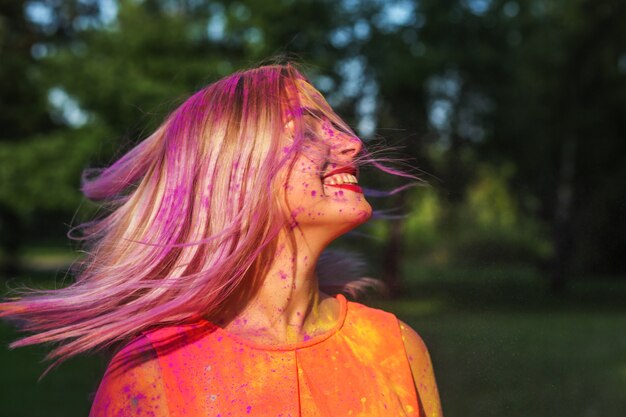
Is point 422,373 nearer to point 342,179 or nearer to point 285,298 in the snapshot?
point 285,298

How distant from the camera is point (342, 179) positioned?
166cm

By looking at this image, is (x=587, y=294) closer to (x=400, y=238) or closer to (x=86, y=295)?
(x=400, y=238)

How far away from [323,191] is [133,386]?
0.54 m

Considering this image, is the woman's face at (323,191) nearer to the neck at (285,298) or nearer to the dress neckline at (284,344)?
the neck at (285,298)

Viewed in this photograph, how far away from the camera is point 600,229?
16.0m

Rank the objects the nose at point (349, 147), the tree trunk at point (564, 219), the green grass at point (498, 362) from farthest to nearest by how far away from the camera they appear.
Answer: the tree trunk at point (564, 219) → the green grass at point (498, 362) → the nose at point (349, 147)

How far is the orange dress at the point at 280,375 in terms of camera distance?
4.95 ft

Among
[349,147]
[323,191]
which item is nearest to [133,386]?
[323,191]

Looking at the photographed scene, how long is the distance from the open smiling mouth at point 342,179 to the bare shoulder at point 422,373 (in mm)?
337

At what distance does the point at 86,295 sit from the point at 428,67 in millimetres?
12673

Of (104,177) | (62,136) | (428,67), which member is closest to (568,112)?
(428,67)

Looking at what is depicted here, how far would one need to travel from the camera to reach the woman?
153 cm

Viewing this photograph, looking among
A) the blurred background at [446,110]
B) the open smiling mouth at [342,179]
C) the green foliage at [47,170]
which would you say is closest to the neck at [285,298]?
the open smiling mouth at [342,179]

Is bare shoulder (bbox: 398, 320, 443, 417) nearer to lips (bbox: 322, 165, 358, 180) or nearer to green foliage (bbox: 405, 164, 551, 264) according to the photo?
lips (bbox: 322, 165, 358, 180)
